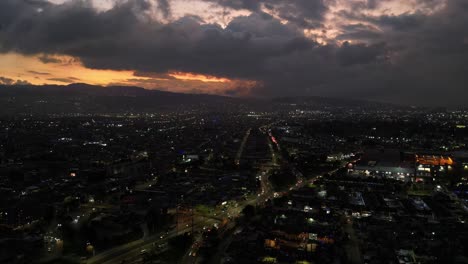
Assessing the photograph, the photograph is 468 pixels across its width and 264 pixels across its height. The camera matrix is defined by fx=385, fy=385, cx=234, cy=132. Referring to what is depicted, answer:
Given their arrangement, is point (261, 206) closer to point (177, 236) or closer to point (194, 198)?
point (194, 198)

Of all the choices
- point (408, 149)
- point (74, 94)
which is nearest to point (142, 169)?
point (408, 149)

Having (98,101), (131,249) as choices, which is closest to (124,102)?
(98,101)

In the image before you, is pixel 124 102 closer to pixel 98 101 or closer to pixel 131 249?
pixel 98 101

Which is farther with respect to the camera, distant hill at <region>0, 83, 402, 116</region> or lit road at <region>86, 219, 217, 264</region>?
distant hill at <region>0, 83, 402, 116</region>

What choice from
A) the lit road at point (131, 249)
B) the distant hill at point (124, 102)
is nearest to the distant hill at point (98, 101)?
the distant hill at point (124, 102)

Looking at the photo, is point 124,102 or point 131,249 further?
point 124,102

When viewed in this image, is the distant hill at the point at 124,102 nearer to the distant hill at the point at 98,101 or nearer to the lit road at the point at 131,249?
the distant hill at the point at 98,101

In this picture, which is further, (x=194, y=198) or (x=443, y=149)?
(x=443, y=149)

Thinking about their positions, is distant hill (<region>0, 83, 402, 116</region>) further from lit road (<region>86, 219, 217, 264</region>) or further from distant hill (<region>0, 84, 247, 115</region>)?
lit road (<region>86, 219, 217, 264</region>)

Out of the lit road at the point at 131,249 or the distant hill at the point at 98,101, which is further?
the distant hill at the point at 98,101

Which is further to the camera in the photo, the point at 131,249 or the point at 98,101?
the point at 98,101

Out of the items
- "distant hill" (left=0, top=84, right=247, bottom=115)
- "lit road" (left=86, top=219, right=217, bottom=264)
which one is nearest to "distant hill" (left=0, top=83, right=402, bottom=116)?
"distant hill" (left=0, top=84, right=247, bottom=115)
